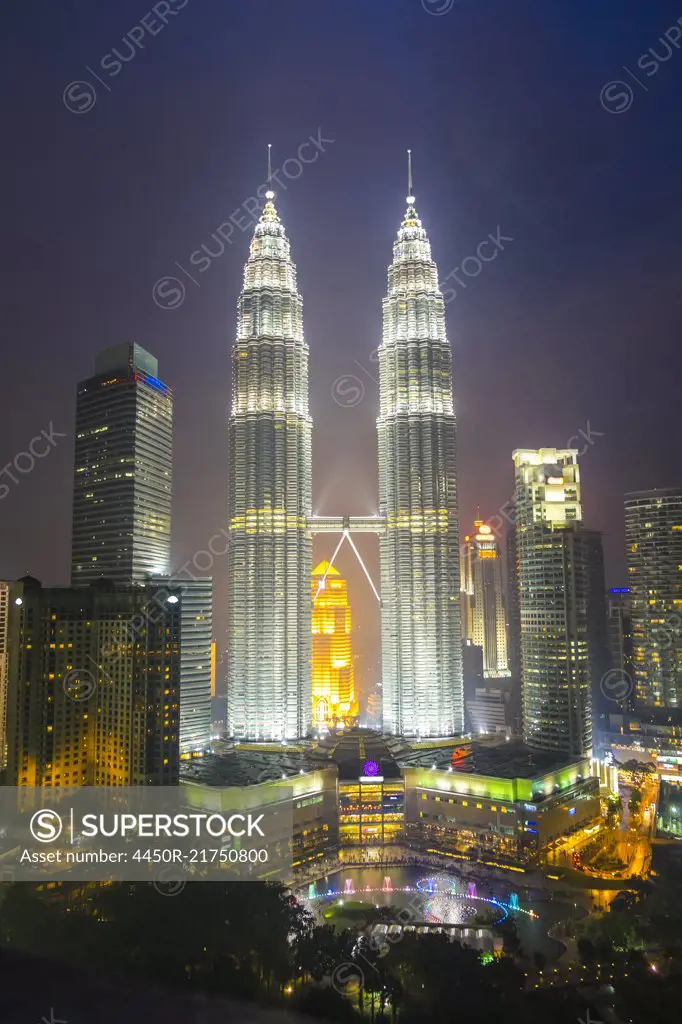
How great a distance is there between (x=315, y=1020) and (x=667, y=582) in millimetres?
88931

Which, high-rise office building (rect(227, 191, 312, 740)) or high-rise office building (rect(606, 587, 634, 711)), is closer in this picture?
high-rise office building (rect(227, 191, 312, 740))

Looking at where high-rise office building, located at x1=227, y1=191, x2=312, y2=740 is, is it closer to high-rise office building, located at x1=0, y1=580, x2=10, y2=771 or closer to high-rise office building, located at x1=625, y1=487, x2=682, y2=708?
high-rise office building, located at x1=0, y1=580, x2=10, y2=771

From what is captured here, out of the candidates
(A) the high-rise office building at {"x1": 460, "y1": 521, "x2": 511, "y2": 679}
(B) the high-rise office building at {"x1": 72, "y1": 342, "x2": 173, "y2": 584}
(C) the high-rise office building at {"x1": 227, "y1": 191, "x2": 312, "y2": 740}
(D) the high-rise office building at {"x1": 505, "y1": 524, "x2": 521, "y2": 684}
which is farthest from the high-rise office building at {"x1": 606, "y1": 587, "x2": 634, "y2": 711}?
(B) the high-rise office building at {"x1": 72, "y1": 342, "x2": 173, "y2": 584}

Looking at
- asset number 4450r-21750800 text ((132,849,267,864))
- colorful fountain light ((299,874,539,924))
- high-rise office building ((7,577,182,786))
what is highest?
high-rise office building ((7,577,182,786))

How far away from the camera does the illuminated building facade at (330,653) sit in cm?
10294

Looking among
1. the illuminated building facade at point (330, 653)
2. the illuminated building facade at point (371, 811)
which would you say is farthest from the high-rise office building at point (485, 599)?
the illuminated building facade at point (371, 811)

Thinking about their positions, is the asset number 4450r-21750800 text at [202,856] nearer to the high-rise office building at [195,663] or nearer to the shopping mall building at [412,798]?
the shopping mall building at [412,798]

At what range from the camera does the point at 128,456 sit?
295ft

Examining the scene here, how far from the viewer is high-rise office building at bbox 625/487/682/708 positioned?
10594cm

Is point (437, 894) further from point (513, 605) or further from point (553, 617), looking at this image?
point (513, 605)

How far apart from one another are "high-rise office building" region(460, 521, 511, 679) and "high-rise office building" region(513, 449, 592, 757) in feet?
187

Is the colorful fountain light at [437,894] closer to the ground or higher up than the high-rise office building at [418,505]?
closer to the ground

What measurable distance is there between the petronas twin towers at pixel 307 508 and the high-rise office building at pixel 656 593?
116ft

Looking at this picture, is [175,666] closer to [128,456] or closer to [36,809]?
[36,809]
